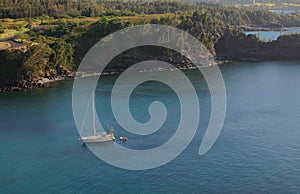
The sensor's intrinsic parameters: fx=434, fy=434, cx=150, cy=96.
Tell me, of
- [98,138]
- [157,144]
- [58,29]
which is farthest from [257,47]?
[98,138]

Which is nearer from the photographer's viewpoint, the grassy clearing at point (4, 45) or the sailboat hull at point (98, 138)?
the sailboat hull at point (98, 138)

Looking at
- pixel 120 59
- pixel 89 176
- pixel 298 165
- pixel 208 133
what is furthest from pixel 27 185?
pixel 120 59

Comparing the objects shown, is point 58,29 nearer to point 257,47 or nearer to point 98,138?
point 257,47

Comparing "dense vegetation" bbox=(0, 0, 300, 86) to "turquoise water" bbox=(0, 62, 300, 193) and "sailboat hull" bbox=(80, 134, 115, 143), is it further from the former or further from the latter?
"sailboat hull" bbox=(80, 134, 115, 143)

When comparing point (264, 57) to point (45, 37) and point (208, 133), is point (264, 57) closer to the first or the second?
point (45, 37)

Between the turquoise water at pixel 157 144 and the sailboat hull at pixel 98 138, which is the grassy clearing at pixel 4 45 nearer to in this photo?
the turquoise water at pixel 157 144

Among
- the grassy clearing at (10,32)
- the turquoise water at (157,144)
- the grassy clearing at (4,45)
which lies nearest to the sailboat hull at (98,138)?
the turquoise water at (157,144)
